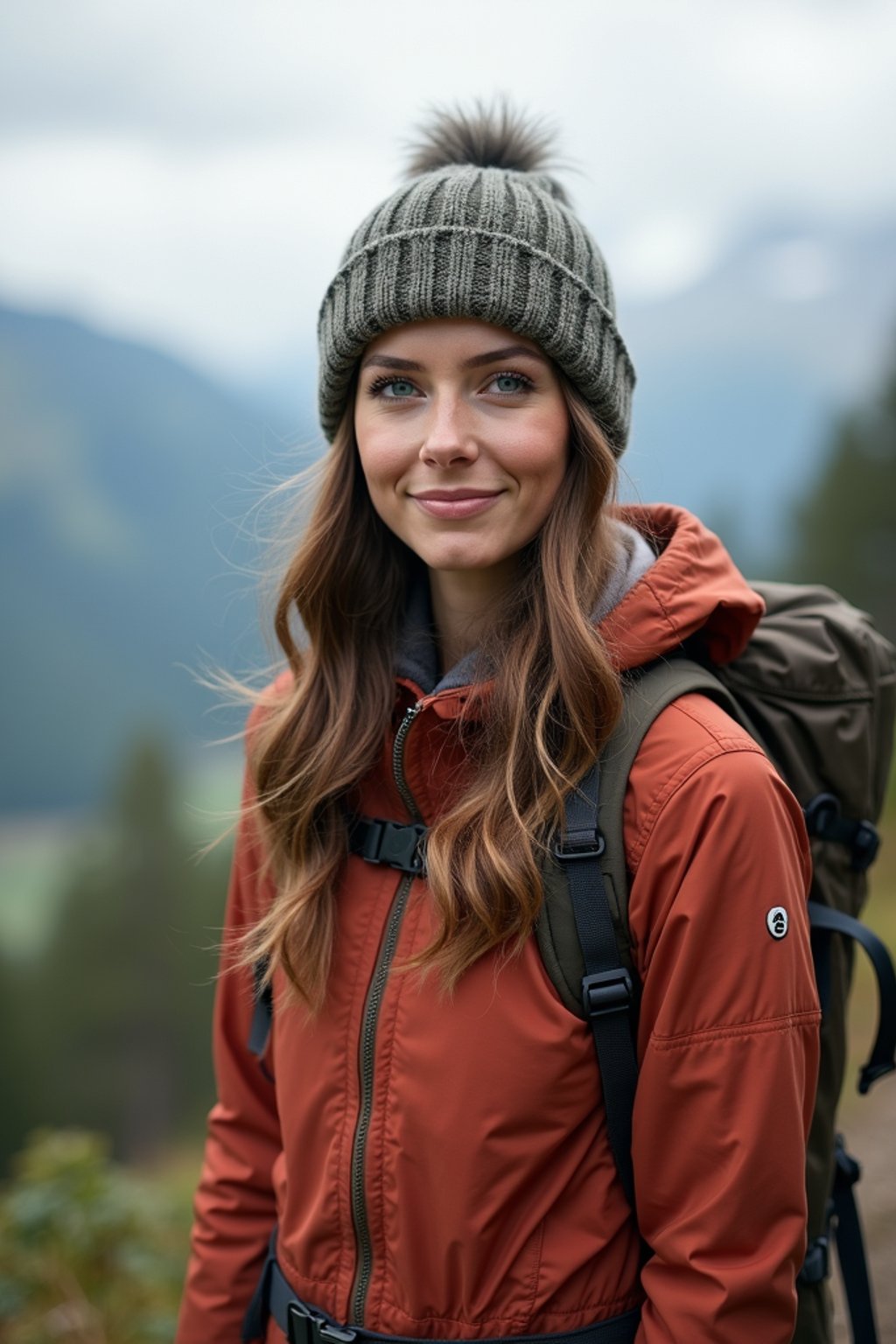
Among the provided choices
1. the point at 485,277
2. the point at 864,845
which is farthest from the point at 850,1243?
the point at 485,277

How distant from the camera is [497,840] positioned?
203 cm

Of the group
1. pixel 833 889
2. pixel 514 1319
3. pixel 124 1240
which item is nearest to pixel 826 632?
pixel 833 889

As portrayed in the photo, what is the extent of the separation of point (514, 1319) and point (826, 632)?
1445 millimetres

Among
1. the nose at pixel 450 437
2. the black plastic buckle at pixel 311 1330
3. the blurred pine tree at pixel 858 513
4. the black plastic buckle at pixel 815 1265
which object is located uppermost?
the blurred pine tree at pixel 858 513

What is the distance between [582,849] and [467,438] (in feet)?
2.67

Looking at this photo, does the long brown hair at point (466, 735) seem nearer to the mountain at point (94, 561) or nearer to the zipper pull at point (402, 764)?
the zipper pull at point (402, 764)

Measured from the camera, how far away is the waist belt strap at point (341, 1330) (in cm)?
196

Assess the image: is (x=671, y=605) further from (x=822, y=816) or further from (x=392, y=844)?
(x=392, y=844)

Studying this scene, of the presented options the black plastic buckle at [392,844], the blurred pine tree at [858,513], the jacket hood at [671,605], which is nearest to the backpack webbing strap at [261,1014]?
the black plastic buckle at [392,844]

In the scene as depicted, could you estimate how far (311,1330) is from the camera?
214cm

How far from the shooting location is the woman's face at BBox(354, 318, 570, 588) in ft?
7.19

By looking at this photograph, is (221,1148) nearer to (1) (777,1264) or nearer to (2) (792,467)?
(1) (777,1264)

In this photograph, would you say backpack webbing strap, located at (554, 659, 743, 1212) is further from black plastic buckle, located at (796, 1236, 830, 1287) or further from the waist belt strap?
black plastic buckle, located at (796, 1236, 830, 1287)

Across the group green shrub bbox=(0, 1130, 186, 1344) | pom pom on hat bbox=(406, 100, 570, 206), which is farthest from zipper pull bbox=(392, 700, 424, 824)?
green shrub bbox=(0, 1130, 186, 1344)
